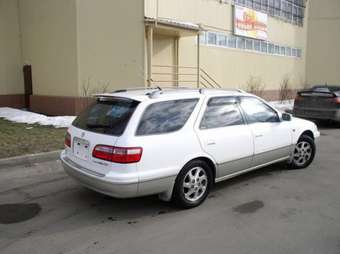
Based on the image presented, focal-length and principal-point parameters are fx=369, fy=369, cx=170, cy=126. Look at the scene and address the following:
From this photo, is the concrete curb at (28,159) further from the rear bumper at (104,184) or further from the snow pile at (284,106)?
the snow pile at (284,106)

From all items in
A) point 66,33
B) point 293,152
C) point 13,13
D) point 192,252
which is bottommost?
point 192,252

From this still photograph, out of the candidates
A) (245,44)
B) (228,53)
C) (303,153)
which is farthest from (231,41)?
(303,153)

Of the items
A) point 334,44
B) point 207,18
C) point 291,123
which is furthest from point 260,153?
point 334,44

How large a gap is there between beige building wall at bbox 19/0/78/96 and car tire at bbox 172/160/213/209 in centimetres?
904

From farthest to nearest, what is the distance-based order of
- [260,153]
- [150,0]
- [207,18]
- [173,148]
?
[207,18], [150,0], [260,153], [173,148]

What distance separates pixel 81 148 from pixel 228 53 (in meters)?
15.5

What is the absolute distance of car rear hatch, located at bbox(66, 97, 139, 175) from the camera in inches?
179

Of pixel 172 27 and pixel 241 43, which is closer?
pixel 172 27

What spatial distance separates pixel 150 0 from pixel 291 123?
9396 millimetres

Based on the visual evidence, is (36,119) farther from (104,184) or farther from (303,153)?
(303,153)

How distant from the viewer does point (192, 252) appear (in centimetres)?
376

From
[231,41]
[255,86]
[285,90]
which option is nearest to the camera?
[231,41]

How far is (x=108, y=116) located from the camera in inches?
191

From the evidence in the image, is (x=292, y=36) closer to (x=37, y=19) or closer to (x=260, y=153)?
(x=37, y=19)
